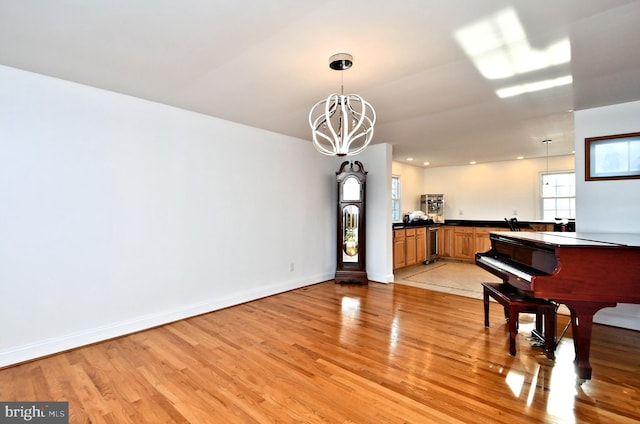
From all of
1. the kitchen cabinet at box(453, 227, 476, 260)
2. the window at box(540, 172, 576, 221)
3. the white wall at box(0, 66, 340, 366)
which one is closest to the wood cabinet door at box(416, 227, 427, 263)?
the kitchen cabinet at box(453, 227, 476, 260)

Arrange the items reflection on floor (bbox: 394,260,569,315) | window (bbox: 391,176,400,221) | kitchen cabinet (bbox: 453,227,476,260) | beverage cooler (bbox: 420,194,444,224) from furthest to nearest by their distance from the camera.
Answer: beverage cooler (bbox: 420,194,444,224) → window (bbox: 391,176,400,221) → kitchen cabinet (bbox: 453,227,476,260) → reflection on floor (bbox: 394,260,569,315)

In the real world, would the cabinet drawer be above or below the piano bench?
above

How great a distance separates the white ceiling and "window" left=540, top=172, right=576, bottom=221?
3555 mm

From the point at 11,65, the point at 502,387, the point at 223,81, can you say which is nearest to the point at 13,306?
the point at 11,65

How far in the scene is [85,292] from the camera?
280cm

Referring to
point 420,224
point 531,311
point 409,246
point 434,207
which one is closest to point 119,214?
point 531,311

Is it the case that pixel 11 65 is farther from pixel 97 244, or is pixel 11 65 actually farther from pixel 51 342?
pixel 51 342

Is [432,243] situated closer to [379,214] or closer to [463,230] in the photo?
[463,230]

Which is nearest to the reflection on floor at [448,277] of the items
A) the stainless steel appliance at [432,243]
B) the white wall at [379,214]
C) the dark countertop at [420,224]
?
the stainless steel appliance at [432,243]

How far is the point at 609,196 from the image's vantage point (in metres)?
3.38

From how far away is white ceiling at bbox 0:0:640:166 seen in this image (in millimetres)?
1741

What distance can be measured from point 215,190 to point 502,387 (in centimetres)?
338

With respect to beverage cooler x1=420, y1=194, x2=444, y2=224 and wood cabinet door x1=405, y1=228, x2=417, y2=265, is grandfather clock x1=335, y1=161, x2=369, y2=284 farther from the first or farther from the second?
beverage cooler x1=420, y1=194, x2=444, y2=224

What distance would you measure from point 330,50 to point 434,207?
20.9ft
